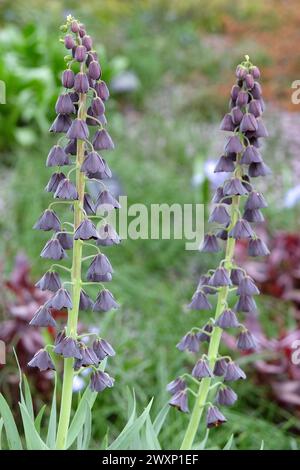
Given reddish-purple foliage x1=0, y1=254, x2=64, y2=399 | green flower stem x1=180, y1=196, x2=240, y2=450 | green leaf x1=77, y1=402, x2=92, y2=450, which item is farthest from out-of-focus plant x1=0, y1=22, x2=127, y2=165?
green flower stem x1=180, y1=196, x2=240, y2=450

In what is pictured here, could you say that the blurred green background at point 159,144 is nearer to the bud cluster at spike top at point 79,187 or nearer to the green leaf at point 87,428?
the green leaf at point 87,428

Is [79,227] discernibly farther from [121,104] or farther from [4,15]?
[4,15]

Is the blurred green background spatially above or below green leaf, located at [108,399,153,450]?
above

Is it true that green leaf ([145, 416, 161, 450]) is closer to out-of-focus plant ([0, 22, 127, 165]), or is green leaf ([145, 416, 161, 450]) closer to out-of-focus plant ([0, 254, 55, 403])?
out-of-focus plant ([0, 254, 55, 403])

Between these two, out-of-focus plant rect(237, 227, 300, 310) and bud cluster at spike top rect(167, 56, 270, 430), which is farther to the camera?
out-of-focus plant rect(237, 227, 300, 310)

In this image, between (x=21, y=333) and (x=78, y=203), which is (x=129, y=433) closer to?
(x=78, y=203)

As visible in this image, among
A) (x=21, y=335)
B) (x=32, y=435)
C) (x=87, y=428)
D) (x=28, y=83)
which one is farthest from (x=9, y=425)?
(x=28, y=83)

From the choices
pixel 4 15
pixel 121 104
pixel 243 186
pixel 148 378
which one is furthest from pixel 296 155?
pixel 243 186
